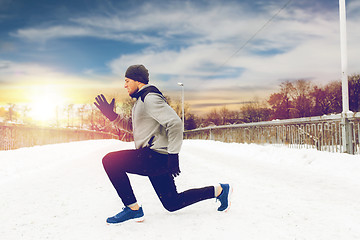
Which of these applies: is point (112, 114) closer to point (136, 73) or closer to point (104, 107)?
point (104, 107)

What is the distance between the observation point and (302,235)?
3457 mm

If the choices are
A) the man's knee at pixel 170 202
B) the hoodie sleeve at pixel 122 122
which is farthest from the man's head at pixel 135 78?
the man's knee at pixel 170 202

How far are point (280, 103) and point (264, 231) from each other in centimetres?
5745

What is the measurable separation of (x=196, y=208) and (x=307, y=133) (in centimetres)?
873

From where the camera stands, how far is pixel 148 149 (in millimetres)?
3666

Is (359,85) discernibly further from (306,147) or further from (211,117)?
(211,117)

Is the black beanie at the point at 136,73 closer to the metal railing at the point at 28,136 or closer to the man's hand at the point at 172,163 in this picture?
the man's hand at the point at 172,163

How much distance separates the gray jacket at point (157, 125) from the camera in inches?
140

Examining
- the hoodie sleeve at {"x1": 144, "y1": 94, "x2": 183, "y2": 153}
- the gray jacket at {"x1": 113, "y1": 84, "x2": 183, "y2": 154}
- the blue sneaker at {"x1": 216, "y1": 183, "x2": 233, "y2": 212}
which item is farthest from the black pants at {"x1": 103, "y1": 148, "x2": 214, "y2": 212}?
the blue sneaker at {"x1": 216, "y1": 183, "x2": 233, "y2": 212}

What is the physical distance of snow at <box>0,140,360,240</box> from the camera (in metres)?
3.57

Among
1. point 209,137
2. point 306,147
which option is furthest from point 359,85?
point 306,147

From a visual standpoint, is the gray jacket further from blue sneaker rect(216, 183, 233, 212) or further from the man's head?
blue sneaker rect(216, 183, 233, 212)

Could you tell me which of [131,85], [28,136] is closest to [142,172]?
[131,85]

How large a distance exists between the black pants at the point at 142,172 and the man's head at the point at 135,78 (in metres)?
0.67
